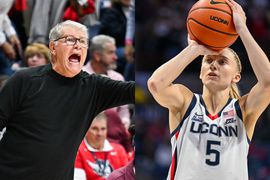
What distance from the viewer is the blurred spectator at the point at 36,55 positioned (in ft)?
→ 11.8

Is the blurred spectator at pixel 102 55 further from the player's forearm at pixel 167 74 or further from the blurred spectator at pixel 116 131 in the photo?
the player's forearm at pixel 167 74

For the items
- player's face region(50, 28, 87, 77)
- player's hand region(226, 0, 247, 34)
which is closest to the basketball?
player's hand region(226, 0, 247, 34)

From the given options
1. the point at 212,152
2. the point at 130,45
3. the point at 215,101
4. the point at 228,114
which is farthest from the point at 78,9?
the point at 212,152

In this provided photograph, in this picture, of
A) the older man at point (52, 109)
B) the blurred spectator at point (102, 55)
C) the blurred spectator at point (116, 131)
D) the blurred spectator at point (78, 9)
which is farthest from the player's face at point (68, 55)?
the blurred spectator at point (78, 9)

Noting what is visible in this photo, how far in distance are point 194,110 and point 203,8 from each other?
640 mm

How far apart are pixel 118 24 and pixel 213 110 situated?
7.64 feet

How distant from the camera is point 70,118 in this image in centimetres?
212

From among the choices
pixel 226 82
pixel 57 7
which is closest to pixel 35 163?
pixel 226 82

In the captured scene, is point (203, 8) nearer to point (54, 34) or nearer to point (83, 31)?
point (83, 31)

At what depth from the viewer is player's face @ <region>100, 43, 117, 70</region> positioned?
387 centimetres

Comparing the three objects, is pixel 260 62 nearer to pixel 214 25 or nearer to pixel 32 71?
pixel 214 25

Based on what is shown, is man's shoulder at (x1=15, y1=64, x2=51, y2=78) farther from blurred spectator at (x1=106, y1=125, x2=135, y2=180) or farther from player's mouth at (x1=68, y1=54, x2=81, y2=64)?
blurred spectator at (x1=106, y1=125, x2=135, y2=180)

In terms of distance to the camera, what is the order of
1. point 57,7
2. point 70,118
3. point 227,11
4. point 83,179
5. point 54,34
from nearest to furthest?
point 227,11 < point 70,118 < point 54,34 < point 83,179 < point 57,7

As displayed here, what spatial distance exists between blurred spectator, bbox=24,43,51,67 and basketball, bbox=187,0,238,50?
210 centimetres
